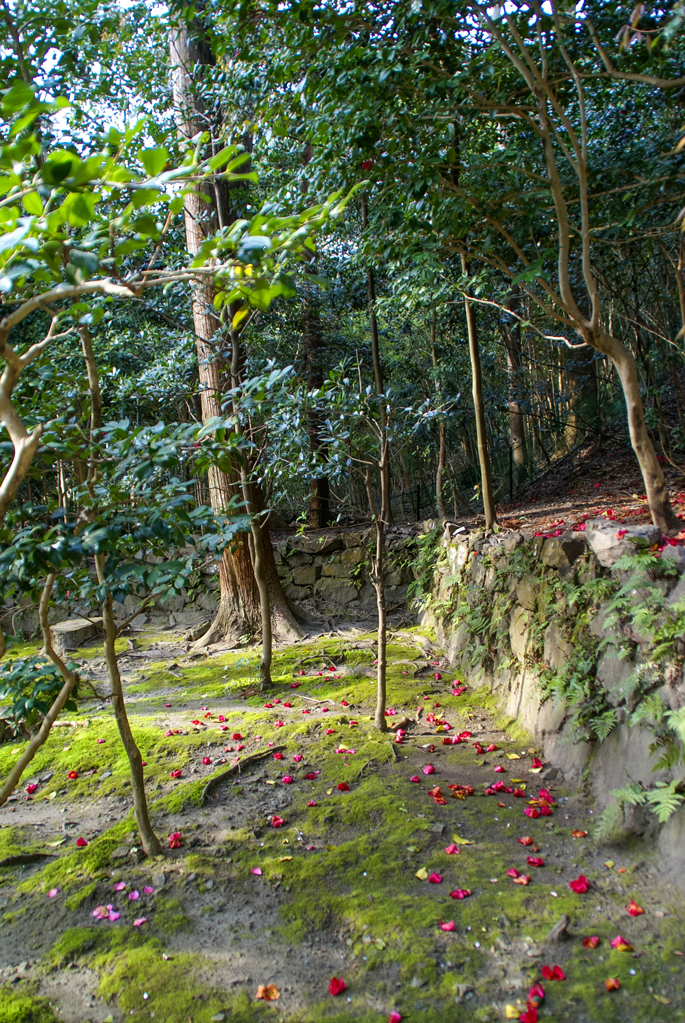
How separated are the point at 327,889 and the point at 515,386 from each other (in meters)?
8.33

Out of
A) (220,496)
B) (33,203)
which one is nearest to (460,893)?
(33,203)

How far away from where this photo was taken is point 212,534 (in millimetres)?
2139

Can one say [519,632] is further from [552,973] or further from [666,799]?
[552,973]

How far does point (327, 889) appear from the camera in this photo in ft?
8.46

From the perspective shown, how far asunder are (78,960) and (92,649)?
524cm

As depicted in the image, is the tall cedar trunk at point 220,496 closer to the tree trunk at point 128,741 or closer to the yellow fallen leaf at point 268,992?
the tree trunk at point 128,741

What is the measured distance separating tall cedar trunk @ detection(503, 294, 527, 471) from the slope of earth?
6468mm

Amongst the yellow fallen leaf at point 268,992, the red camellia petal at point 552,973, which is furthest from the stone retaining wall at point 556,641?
Answer: the yellow fallen leaf at point 268,992

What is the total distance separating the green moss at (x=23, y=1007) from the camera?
2014mm

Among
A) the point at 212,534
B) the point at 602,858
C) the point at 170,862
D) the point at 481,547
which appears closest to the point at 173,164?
the point at 481,547

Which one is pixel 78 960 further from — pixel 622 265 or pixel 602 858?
pixel 622 265

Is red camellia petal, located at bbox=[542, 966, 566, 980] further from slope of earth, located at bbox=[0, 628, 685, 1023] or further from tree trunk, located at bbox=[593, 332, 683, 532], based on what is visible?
tree trunk, located at bbox=[593, 332, 683, 532]

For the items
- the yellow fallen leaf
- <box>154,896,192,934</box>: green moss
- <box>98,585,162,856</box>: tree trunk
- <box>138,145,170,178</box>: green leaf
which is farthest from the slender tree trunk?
<box>138,145,170,178</box>: green leaf

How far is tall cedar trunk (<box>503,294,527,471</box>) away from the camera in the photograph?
962cm
